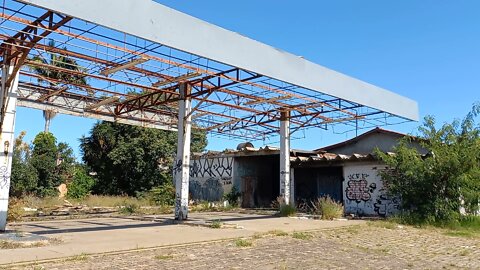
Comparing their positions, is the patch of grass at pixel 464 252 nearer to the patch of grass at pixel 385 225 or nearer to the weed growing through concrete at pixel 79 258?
the patch of grass at pixel 385 225

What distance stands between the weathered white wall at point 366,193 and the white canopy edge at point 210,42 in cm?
447

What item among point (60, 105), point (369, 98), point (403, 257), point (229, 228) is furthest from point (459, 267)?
point (60, 105)

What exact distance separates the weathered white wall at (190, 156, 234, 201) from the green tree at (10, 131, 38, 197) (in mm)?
11702

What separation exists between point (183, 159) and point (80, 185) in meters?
22.1

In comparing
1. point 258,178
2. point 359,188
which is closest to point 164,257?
point 359,188

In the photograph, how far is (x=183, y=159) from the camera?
699 inches

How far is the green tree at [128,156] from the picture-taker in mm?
35094

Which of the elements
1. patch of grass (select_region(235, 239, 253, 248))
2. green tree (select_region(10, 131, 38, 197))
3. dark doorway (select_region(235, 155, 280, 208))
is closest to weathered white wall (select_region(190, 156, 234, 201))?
dark doorway (select_region(235, 155, 280, 208))

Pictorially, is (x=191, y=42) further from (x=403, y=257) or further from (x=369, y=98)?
(x=369, y=98)

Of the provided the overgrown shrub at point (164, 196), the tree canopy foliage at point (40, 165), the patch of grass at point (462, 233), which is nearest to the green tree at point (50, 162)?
the tree canopy foliage at point (40, 165)

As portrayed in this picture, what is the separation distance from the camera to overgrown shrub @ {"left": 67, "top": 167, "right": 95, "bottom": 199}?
1400 inches

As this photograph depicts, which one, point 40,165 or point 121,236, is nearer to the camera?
point 121,236

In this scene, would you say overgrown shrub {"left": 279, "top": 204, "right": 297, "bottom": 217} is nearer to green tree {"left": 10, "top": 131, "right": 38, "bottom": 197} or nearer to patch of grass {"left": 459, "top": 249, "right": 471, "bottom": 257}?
patch of grass {"left": 459, "top": 249, "right": 471, "bottom": 257}

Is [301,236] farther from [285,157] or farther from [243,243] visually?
[285,157]
